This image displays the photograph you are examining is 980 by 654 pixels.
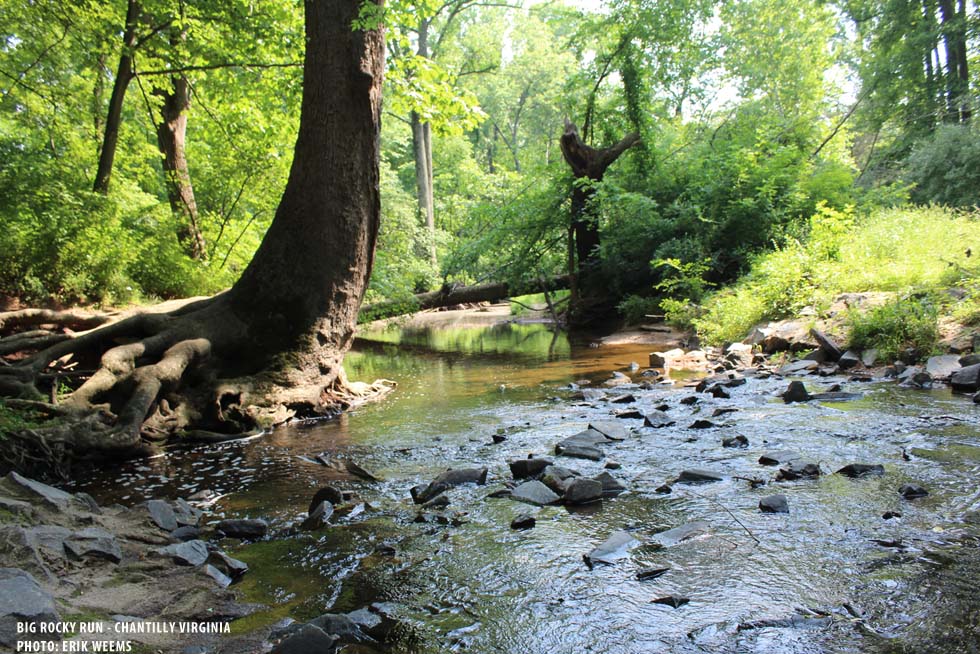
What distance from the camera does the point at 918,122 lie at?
2191 centimetres

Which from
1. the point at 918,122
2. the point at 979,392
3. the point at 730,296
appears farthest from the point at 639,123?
the point at 918,122

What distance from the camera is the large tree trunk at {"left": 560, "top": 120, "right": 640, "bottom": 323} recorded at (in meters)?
15.0

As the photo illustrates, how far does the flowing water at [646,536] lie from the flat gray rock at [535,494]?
90 mm

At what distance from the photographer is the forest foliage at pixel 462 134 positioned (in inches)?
390

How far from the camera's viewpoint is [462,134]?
55.9 feet

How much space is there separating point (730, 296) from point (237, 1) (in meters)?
9.83

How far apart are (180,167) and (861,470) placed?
45.9 ft

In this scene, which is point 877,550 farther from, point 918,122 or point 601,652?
point 918,122

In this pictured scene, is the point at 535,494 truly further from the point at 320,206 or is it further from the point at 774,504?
the point at 320,206

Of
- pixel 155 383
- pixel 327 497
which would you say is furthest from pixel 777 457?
pixel 155 383

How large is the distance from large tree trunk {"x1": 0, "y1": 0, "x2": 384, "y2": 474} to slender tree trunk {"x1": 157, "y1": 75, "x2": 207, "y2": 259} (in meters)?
6.02

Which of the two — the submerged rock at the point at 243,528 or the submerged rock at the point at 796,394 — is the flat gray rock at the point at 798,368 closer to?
the submerged rock at the point at 796,394

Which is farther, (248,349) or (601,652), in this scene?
(248,349)

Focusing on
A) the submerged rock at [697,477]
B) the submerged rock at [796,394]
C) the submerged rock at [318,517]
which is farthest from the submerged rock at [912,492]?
the submerged rock at [318,517]
